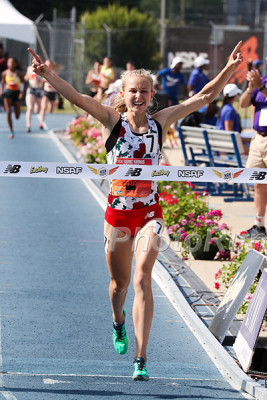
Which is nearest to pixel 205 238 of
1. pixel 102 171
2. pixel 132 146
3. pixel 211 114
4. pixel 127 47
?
pixel 102 171

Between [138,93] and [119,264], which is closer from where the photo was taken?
[138,93]

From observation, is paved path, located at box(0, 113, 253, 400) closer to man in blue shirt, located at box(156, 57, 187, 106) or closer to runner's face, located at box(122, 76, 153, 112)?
runner's face, located at box(122, 76, 153, 112)

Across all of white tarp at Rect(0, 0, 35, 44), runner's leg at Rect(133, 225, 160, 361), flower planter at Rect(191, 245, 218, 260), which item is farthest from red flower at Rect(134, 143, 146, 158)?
white tarp at Rect(0, 0, 35, 44)

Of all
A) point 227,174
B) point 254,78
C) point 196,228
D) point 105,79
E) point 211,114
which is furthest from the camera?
point 105,79

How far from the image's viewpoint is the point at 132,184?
6.26 meters

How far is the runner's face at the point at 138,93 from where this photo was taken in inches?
243

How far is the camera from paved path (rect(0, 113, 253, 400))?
20.1ft

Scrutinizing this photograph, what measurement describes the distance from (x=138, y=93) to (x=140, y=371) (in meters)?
A: 1.76

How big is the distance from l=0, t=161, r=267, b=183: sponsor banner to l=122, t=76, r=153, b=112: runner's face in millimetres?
378

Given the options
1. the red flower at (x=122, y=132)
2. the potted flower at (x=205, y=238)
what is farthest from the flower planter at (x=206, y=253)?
the red flower at (x=122, y=132)

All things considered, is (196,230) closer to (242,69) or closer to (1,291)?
(1,291)

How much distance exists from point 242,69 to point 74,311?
26.9 meters

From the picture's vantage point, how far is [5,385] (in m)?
6.06

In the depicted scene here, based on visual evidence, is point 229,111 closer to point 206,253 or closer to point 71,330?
point 206,253
